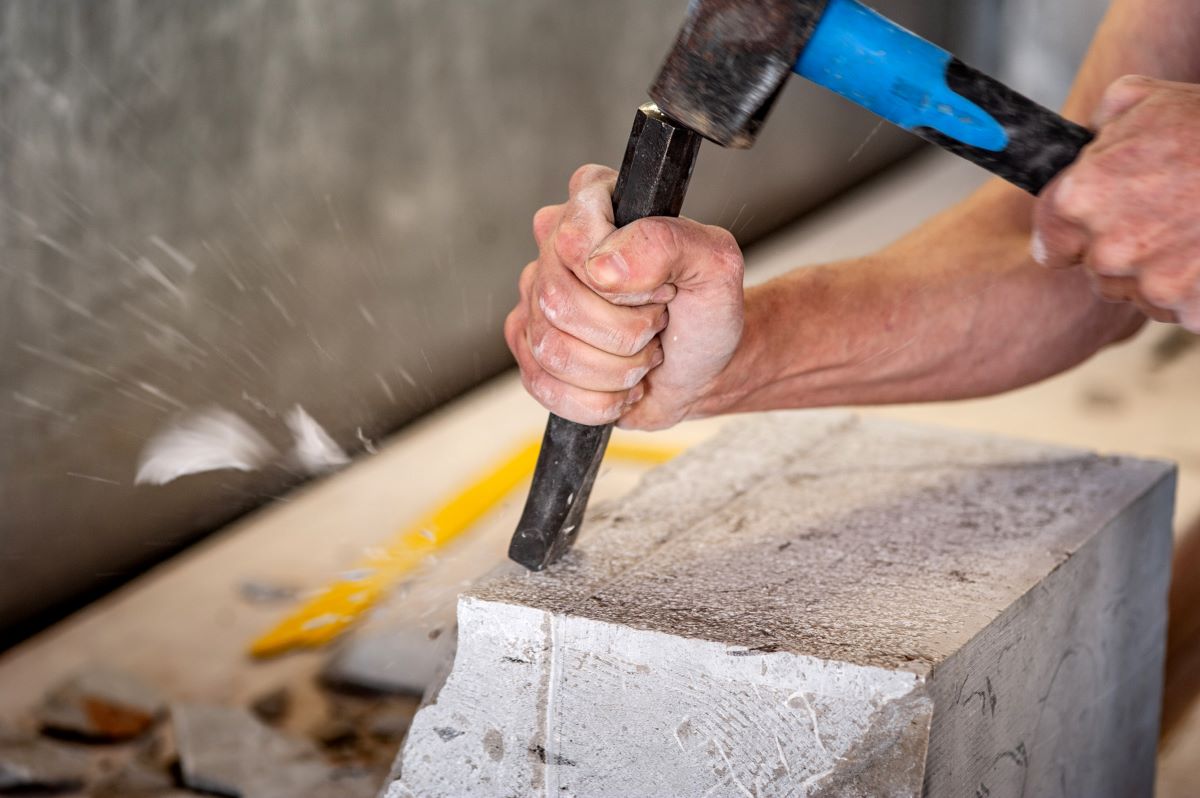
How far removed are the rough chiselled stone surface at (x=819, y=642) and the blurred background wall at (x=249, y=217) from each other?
4.47 feet

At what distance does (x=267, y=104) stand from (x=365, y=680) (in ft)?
4.31

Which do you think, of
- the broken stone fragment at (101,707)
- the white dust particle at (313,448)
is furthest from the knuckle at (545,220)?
the white dust particle at (313,448)

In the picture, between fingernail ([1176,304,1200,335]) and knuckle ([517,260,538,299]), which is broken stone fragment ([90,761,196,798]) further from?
fingernail ([1176,304,1200,335])

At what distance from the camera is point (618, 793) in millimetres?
1325

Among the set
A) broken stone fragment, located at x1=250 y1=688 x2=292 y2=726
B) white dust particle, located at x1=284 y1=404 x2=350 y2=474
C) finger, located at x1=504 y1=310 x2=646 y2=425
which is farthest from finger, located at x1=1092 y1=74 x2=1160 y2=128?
white dust particle, located at x1=284 y1=404 x2=350 y2=474

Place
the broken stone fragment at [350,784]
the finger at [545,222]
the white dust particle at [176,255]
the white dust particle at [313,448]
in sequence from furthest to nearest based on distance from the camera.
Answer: the white dust particle at [313,448], the white dust particle at [176,255], the broken stone fragment at [350,784], the finger at [545,222]

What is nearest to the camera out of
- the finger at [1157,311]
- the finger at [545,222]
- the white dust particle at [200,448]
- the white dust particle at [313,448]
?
the finger at [1157,311]

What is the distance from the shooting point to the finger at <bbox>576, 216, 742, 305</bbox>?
124 centimetres

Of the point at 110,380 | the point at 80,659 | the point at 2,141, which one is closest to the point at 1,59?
the point at 2,141

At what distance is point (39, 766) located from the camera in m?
2.24

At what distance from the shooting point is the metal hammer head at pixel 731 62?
1.16 m

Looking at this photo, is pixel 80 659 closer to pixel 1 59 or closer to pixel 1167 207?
pixel 1 59

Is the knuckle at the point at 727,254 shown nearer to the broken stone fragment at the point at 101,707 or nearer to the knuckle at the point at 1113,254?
the knuckle at the point at 1113,254

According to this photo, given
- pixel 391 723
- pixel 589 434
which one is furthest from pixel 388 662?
pixel 589 434
